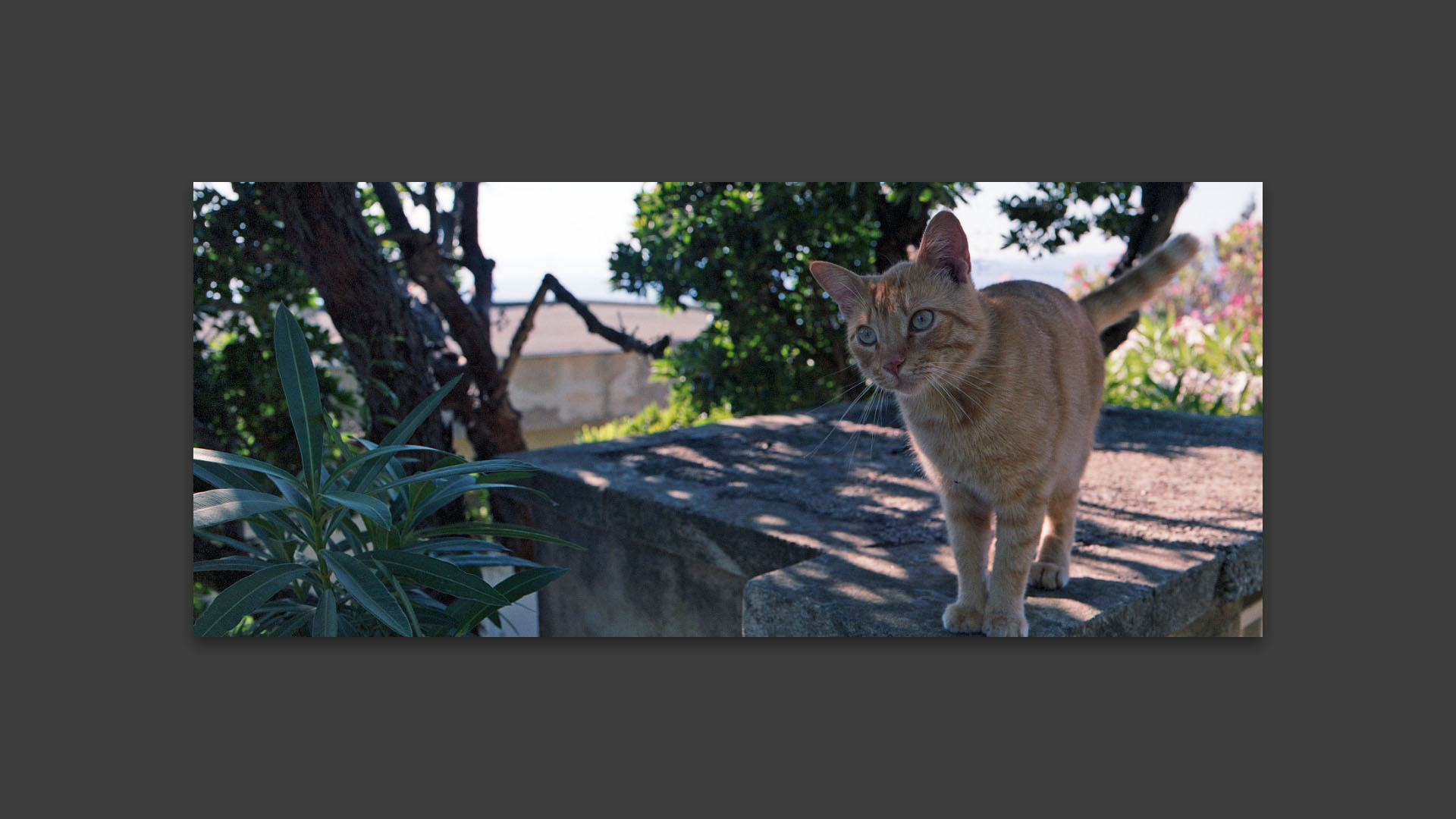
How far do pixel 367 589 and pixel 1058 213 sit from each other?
8.41ft

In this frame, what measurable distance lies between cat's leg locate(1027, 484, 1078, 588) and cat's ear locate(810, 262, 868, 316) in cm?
74

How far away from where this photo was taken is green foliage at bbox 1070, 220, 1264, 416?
553 cm

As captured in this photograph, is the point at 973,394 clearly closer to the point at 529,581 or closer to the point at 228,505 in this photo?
the point at 529,581

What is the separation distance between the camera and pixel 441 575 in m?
2.12

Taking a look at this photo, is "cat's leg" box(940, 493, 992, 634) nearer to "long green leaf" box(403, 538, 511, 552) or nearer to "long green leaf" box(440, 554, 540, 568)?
"long green leaf" box(440, 554, 540, 568)

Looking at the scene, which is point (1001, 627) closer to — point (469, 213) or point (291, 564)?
point (291, 564)

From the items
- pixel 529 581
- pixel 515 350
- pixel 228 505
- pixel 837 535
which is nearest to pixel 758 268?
pixel 515 350

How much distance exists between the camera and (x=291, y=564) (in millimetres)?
2053

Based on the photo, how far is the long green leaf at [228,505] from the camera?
1.90m

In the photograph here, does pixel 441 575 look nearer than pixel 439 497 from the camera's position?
Yes

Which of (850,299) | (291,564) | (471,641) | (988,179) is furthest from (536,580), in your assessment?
(988,179)

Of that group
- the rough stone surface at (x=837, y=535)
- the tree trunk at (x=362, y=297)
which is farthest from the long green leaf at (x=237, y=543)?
the rough stone surface at (x=837, y=535)

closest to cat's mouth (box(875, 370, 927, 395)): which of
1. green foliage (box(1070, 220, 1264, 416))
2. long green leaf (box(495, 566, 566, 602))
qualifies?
long green leaf (box(495, 566, 566, 602))

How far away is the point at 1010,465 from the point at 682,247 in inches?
103
